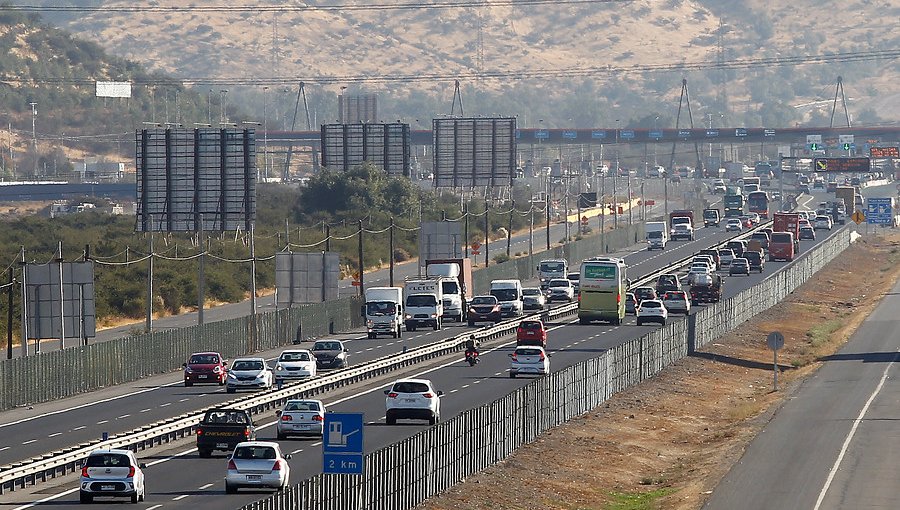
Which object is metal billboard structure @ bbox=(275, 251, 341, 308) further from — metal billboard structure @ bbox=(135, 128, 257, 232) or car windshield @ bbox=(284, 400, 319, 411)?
car windshield @ bbox=(284, 400, 319, 411)

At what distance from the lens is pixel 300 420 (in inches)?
2039

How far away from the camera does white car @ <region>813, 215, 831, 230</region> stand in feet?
636

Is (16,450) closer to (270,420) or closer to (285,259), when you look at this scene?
(270,420)

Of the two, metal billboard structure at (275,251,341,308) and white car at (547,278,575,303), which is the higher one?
metal billboard structure at (275,251,341,308)

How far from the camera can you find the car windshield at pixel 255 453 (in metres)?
40.5

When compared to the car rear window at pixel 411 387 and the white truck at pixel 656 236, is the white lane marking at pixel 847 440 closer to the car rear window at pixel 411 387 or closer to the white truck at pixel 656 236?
the car rear window at pixel 411 387

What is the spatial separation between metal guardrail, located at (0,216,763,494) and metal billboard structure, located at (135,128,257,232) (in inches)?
744

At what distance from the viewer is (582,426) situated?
57.9m

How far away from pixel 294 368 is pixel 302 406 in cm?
1691

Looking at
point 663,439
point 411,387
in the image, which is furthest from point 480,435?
point 663,439

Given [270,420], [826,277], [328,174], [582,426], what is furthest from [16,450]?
[328,174]

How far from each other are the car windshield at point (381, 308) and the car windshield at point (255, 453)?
52066 millimetres

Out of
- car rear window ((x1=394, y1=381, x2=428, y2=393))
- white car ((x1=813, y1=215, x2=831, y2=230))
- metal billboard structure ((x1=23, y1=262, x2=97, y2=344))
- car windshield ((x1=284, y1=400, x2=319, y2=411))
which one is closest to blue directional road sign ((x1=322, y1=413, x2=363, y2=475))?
car windshield ((x1=284, y1=400, x2=319, y2=411))

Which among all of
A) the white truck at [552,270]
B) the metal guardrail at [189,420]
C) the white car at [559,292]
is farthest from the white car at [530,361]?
the white truck at [552,270]
